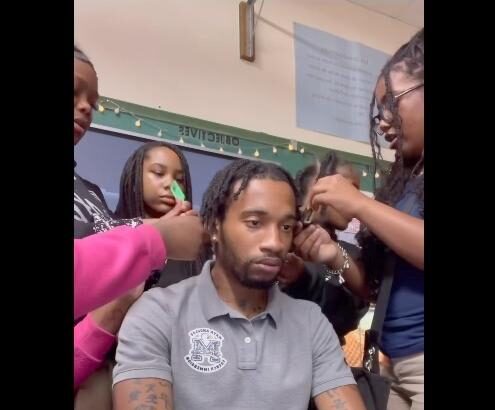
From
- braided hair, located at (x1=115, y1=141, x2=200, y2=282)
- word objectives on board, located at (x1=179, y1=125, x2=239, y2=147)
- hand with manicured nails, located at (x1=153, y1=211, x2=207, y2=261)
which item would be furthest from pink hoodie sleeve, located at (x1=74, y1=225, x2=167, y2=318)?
word objectives on board, located at (x1=179, y1=125, x2=239, y2=147)

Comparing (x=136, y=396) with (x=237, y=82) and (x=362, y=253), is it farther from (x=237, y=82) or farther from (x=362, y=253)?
(x=237, y=82)

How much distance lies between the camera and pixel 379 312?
2.20ft

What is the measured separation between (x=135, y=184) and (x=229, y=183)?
12cm

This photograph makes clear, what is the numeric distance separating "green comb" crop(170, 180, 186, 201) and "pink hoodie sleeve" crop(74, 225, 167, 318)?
6.1 inches

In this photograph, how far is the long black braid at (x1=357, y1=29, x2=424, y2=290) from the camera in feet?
2.28

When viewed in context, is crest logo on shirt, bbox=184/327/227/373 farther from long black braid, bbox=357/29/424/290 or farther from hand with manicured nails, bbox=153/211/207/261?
long black braid, bbox=357/29/424/290

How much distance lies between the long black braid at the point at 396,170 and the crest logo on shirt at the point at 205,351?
0.79 ft

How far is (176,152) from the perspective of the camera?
0.72 metres

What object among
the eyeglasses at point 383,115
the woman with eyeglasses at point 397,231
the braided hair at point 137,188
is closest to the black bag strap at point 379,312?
the woman with eyeglasses at point 397,231

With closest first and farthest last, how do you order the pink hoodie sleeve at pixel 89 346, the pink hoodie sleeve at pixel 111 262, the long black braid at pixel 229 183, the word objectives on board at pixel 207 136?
the pink hoodie sleeve at pixel 111 262 → the pink hoodie sleeve at pixel 89 346 → the long black braid at pixel 229 183 → the word objectives on board at pixel 207 136

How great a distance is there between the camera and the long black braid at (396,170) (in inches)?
27.4

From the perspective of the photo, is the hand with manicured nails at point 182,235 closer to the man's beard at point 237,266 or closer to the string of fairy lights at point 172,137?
the man's beard at point 237,266

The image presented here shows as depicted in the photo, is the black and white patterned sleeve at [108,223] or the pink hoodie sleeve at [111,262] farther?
the black and white patterned sleeve at [108,223]
